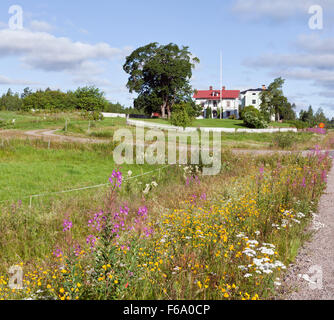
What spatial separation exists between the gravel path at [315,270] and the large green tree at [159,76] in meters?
58.3

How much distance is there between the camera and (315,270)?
167 inches

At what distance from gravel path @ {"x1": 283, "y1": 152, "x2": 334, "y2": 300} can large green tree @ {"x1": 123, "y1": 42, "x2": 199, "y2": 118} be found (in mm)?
58339

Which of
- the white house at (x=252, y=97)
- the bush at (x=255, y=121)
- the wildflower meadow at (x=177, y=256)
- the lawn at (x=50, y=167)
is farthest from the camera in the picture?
the white house at (x=252, y=97)

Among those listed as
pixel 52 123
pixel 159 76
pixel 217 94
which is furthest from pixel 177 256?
pixel 217 94

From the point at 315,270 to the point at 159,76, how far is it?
61.8 meters

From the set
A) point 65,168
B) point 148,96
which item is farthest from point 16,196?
point 148,96

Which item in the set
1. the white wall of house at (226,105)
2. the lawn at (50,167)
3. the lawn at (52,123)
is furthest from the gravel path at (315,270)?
the white wall of house at (226,105)

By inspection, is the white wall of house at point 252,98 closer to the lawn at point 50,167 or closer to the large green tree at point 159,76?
the large green tree at point 159,76

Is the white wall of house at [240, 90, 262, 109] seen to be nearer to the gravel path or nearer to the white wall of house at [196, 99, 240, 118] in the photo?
the white wall of house at [196, 99, 240, 118]

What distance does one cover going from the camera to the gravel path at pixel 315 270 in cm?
368

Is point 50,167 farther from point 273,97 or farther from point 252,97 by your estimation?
point 252,97

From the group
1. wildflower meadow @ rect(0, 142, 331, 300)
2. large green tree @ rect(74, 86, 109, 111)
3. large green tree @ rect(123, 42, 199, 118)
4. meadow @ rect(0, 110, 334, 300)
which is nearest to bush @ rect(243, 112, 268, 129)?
large green tree @ rect(123, 42, 199, 118)

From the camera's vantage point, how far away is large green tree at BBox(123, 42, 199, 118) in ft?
204

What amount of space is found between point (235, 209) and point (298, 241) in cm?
160
